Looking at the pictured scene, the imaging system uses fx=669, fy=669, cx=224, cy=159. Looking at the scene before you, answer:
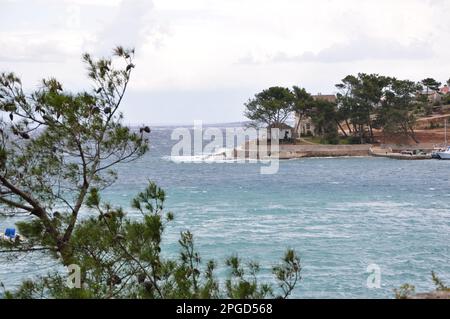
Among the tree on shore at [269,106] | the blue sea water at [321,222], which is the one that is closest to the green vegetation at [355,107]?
the tree on shore at [269,106]

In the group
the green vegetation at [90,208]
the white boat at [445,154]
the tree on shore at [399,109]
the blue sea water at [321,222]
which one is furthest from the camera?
the tree on shore at [399,109]

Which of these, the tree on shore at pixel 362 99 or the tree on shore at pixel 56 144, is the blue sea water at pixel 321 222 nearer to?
the tree on shore at pixel 56 144

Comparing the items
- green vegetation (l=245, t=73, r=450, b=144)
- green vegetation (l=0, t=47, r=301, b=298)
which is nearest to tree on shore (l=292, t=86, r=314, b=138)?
green vegetation (l=245, t=73, r=450, b=144)

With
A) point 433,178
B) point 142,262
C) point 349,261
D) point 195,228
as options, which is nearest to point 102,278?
point 142,262

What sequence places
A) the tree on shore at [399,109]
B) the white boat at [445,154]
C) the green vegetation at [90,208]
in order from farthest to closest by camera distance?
the tree on shore at [399,109]
the white boat at [445,154]
the green vegetation at [90,208]

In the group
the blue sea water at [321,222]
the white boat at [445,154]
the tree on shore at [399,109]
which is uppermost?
the tree on shore at [399,109]

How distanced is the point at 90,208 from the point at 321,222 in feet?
56.9

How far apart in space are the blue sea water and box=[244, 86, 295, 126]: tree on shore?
1374 centimetres

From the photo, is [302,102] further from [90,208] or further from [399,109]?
[90,208]

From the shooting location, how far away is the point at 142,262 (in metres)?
6.03

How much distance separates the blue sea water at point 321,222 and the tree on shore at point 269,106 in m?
13.7

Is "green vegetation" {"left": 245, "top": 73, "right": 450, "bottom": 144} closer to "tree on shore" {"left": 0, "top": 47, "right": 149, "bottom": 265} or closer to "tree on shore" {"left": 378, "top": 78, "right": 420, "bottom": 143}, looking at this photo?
"tree on shore" {"left": 378, "top": 78, "right": 420, "bottom": 143}

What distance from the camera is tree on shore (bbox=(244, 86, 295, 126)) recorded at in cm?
5712

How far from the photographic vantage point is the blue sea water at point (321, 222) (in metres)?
15.3
